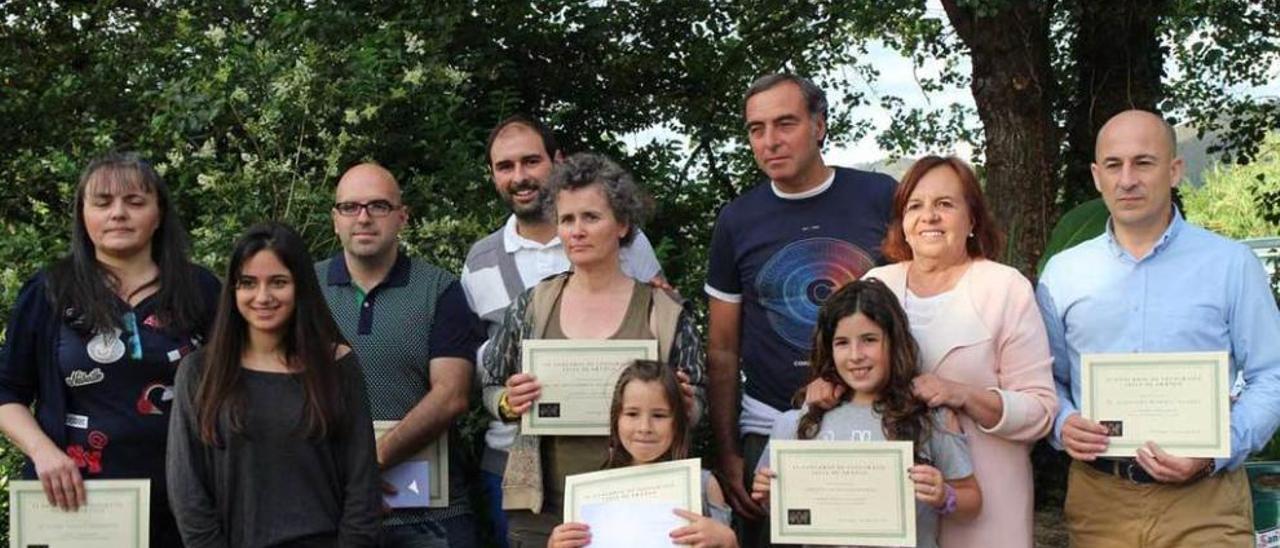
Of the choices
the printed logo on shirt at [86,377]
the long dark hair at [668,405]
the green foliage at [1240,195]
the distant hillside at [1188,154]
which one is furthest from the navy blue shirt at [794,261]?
the green foliage at [1240,195]

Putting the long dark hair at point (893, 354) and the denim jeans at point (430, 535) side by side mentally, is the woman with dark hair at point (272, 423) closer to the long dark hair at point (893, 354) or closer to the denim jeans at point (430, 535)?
the denim jeans at point (430, 535)

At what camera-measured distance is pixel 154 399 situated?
4.20m

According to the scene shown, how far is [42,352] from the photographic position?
423 cm

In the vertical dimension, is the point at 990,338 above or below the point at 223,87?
below

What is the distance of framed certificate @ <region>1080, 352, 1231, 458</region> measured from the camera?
3.90 metres

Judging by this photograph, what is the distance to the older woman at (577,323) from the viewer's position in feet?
14.4

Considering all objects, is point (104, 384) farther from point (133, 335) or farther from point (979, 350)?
point (979, 350)

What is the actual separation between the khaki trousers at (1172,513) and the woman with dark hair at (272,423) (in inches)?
82.0

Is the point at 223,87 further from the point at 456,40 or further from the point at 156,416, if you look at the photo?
the point at 156,416

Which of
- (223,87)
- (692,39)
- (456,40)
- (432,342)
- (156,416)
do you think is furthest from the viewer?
(692,39)

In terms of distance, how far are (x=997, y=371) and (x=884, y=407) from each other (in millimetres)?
341

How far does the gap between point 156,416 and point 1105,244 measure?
2804mm

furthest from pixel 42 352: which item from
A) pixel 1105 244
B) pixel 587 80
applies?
pixel 587 80

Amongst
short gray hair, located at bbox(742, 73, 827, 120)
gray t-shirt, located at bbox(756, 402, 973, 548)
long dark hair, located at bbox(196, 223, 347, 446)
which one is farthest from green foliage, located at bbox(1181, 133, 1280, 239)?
long dark hair, located at bbox(196, 223, 347, 446)
